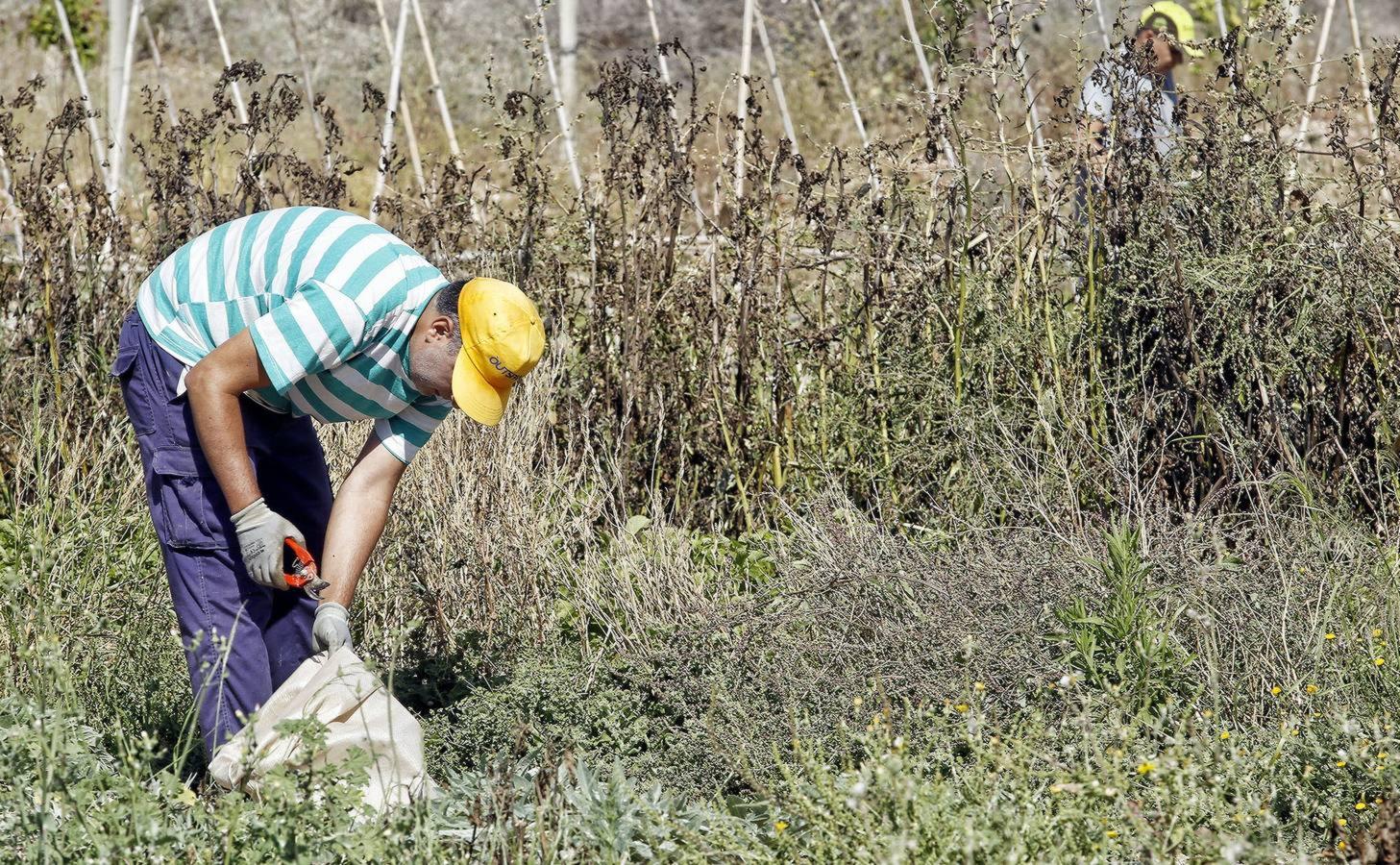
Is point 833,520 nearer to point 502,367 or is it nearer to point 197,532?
point 502,367

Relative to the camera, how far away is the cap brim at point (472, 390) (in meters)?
2.84

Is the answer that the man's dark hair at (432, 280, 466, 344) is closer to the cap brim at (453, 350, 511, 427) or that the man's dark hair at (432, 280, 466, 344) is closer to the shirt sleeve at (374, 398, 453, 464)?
the cap brim at (453, 350, 511, 427)

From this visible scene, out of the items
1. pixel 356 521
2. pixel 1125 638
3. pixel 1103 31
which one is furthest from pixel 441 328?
pixel 1103 31

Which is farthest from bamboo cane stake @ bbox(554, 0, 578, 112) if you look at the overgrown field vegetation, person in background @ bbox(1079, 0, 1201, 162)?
person in background @ bbox(1079, 0, 1201, 162)

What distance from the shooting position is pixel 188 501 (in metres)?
2.96

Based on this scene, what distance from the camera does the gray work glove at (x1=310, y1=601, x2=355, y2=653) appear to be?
9.77ft

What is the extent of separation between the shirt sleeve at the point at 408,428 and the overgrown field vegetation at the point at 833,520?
586mm

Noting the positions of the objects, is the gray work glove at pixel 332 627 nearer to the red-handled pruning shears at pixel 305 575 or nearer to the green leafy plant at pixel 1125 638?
the red-handled pruning shears at pixel 305 575

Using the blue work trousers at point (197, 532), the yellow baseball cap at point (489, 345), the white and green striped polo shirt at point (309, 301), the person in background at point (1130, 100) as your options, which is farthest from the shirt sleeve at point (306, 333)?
the person in background at point (1130, 100)

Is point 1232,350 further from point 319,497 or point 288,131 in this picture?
point 288,131

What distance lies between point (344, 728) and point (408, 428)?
0.72m

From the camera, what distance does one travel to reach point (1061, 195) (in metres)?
4.15

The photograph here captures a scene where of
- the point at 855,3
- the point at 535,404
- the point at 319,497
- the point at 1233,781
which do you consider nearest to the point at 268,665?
the point at 319,497

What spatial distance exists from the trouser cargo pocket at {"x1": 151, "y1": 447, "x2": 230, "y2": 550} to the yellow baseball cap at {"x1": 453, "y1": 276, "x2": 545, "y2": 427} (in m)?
0.58
